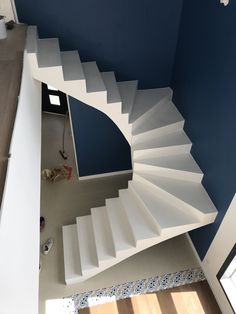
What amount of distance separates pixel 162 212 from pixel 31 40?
2.56 meters

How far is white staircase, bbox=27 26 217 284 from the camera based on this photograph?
3311 mm

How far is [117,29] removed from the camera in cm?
376

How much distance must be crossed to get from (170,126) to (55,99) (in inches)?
131

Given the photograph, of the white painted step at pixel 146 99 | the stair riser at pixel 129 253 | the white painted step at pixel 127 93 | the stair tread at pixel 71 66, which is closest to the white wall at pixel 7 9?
the stair tread at pixel 71 66

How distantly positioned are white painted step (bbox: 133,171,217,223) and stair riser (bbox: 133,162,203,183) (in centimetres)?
4

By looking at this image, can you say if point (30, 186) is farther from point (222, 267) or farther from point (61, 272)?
point (222, 267)

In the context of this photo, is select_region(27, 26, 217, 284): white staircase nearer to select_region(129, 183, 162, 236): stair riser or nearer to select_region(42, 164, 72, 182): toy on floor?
select_region(129, 183, 162, 236): stair riser

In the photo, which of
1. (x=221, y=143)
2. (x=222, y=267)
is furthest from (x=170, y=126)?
(x=222, y=267)

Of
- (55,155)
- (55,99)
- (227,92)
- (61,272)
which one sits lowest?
(61,272)

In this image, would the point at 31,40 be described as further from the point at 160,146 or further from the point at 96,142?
the point at 96,142

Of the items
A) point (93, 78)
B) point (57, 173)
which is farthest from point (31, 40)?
point (57, 173)

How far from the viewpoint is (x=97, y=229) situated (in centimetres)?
412

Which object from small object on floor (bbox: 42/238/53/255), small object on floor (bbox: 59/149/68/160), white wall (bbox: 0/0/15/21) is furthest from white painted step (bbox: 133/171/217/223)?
white wall (bbox: 0/0/15/21)

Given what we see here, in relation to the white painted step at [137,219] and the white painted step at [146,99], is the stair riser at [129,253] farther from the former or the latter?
the white painted step at [146,99]
